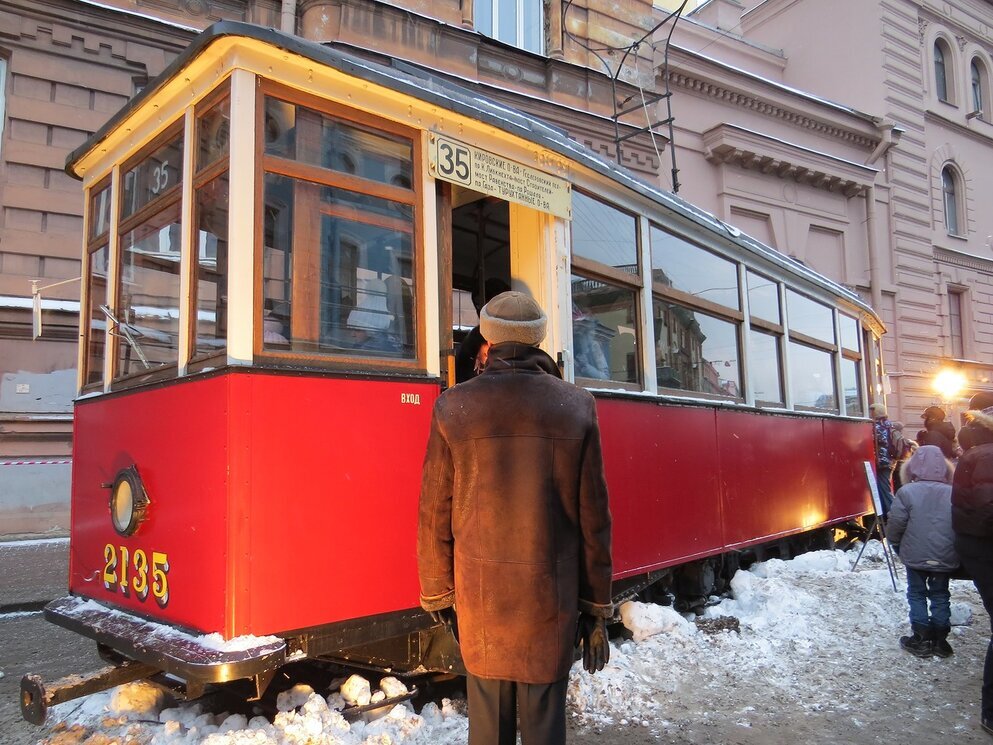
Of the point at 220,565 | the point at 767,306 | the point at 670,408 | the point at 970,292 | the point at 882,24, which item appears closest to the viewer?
the point at 220,565

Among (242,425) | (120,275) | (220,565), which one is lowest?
(220,565)

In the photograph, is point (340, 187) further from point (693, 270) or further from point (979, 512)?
point (979, 512)

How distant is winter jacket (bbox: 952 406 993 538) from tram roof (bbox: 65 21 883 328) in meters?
2.34

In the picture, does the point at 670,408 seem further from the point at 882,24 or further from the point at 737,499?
the point at 882,24

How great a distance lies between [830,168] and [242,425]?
18074mm

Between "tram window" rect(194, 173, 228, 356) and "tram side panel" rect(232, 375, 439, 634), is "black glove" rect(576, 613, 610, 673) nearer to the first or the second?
"tram side panel" rect(232, 375, 439, 634)

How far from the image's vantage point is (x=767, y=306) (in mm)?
6719

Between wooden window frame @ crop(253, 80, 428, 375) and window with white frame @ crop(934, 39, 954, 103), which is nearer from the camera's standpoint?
wooden window frame @ crop(253, 80, 428, 375)

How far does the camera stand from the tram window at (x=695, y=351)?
5109 mm

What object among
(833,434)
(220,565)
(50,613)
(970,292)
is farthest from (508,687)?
(970,292)

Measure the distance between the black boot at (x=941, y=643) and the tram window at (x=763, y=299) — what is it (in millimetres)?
2767

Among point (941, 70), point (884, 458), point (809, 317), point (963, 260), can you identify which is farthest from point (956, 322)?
point (809, 317)

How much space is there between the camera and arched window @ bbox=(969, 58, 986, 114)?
22875 millimetres

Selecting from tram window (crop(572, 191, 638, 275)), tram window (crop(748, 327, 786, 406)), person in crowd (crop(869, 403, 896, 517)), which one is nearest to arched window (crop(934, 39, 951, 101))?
person in crowd (crop(869, 403, 896, 517))
